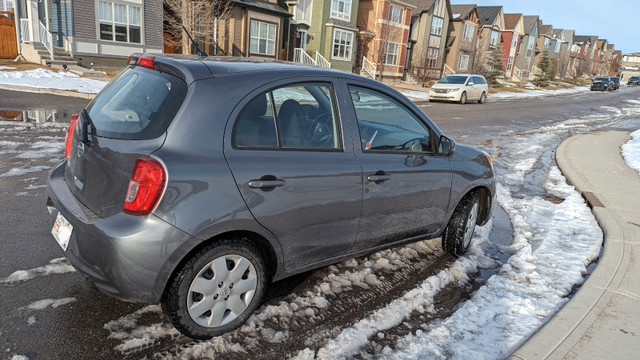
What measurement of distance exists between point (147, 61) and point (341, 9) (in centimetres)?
3419

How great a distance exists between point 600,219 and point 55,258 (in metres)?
6.22

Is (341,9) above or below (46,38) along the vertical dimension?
above

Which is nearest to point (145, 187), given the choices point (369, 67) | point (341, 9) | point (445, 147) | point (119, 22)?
point (445, 147)

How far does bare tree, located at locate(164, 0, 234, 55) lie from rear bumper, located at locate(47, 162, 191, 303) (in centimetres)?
2029

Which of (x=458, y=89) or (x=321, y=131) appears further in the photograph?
(x=458, y=89)

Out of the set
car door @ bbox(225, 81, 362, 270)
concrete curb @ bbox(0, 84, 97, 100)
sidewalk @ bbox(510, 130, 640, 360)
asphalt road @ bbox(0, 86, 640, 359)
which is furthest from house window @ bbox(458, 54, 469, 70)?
car door @ bbox(225, 81, 362, 270)

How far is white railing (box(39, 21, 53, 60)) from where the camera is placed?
802 inches

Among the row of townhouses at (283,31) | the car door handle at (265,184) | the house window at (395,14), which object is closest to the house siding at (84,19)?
the row of townhouses at (283,31)

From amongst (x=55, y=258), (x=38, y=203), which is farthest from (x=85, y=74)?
(x=55, y=258)

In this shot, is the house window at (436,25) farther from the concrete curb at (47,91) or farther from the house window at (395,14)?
the concrete curb at (47,91)

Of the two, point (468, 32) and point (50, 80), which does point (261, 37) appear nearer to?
point (50, 80)

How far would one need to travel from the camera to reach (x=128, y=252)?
2.46m

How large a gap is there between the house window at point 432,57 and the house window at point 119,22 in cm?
3182

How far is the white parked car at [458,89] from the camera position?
24.8 metres
